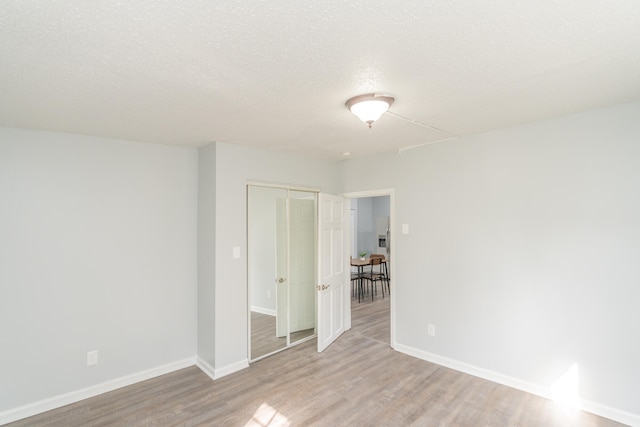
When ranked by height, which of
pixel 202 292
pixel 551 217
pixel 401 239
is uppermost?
pixel 551 217

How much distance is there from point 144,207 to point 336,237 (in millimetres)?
2367

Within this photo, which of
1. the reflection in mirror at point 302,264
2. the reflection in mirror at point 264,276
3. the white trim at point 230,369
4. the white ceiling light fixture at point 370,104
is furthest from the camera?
the reflection in mirror at point 302,264

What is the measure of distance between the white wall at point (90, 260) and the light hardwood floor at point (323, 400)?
350 mm

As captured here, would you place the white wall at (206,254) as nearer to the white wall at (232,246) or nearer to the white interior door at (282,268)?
the white wall at (232,246)

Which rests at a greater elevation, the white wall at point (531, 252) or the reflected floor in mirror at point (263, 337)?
the white wall at point (531, 252)

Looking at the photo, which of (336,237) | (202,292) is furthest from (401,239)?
(202,292)

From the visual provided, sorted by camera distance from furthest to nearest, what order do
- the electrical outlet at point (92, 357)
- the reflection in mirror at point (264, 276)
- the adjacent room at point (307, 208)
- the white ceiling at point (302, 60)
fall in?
the reflection in mirror at point (264, 276) → the electrical outlet at point (92, 357) → the adjacent room at point (307, 208) → the white ceiling at point (302, 60)

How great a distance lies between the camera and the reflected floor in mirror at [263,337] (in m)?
3.73

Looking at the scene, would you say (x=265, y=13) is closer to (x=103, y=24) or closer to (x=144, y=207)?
(x=103, y=24)

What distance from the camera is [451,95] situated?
221 centimetres

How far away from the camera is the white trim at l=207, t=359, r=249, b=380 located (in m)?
3.28

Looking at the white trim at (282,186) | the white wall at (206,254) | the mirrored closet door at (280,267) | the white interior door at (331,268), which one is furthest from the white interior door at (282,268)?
the white wall at (206,254)

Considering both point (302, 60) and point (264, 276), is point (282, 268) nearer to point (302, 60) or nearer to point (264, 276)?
point (264, 276)

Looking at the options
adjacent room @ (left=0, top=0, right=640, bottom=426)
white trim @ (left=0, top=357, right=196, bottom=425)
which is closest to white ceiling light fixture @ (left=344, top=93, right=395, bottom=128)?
adjacent room @ (left=0, top=0, right=640, bottom=426)
